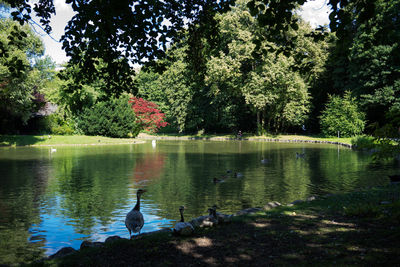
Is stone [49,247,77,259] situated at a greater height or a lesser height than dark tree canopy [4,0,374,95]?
lesser

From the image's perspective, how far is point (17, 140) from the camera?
42.0 meters

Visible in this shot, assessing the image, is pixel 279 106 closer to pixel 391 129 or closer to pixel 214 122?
pixel 214 122

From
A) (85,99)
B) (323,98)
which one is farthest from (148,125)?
(323,98)

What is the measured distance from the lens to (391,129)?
27.5ft

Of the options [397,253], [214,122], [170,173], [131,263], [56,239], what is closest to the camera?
[397,253]

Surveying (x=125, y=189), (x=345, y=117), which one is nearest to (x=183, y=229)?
(x=125, y=189)

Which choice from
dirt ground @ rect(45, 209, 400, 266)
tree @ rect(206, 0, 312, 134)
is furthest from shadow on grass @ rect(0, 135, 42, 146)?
dirt ground @ rect(45, 209, 400, 266)

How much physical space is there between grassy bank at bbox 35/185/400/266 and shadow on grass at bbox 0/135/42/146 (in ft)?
124

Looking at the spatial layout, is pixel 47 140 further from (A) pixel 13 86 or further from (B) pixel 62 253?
(B) pixel 62 253

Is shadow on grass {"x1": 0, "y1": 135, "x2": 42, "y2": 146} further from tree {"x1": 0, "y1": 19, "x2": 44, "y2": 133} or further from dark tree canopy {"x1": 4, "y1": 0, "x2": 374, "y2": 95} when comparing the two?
dark tree canopy {"x1": 4, "y1": 0, "x2": 374, "y2": 95}

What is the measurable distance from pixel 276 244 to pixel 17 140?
41.6 meters

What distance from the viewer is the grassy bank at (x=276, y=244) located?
6.34 m

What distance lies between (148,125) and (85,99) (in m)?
11.9

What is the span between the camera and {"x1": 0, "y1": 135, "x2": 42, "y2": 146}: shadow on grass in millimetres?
40344
